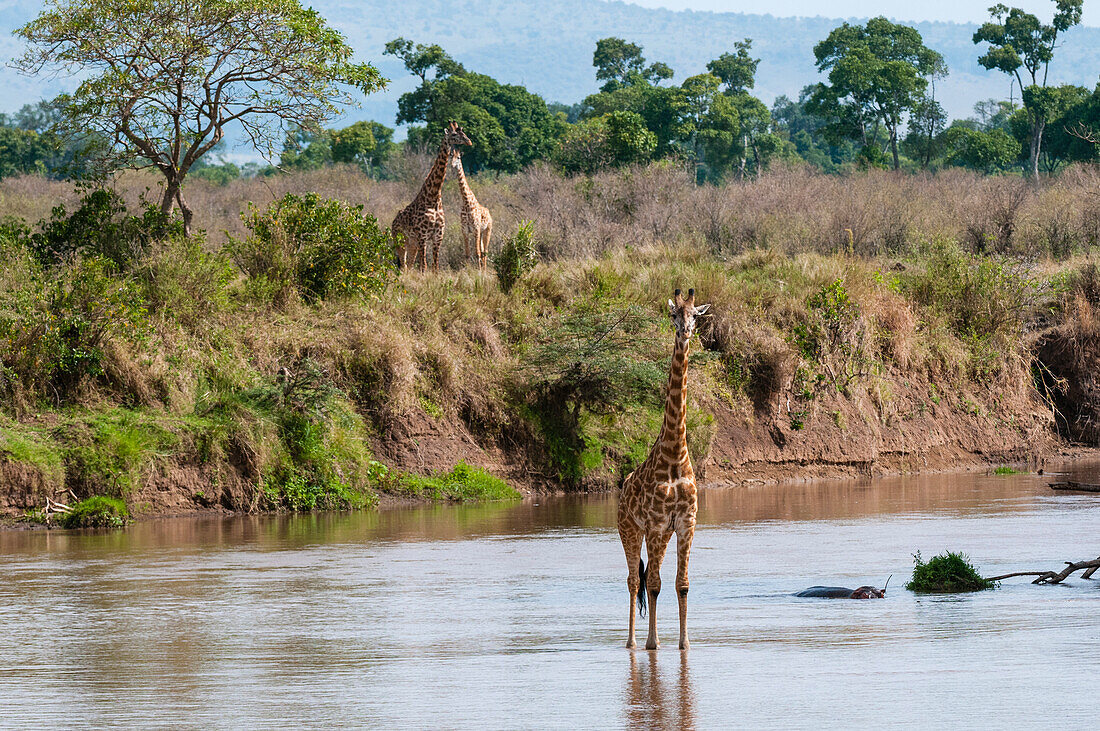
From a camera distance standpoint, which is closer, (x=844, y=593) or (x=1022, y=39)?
(x=844, y=593)

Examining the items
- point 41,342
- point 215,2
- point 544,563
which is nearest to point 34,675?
point 544,563

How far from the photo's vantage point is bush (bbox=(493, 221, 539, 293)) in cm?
2886

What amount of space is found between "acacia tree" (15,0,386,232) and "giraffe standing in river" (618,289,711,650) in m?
17.3

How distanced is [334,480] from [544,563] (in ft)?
Answer: 26.1

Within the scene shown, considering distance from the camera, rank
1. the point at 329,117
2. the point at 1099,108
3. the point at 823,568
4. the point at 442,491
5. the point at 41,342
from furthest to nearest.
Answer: the point at 1099,108
the point at 329,117
the point at 442,491
the point at 41,342
the point at 823,568

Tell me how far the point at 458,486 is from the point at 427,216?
6171 millimetres

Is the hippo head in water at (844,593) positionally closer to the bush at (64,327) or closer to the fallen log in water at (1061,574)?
the fallen log in water at (1061,574)

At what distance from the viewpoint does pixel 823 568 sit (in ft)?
52.5

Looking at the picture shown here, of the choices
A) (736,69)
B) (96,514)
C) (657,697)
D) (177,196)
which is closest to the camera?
(657,697)

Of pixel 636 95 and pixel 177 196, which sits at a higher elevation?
pixel 636 95

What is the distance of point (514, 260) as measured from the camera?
28.8m

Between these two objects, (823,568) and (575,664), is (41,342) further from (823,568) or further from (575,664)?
(575,664)

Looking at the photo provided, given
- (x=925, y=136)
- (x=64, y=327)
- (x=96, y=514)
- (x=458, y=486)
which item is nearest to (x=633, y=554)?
(x=96, y=514)

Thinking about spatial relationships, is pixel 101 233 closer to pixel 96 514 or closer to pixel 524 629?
pixel 96 514
